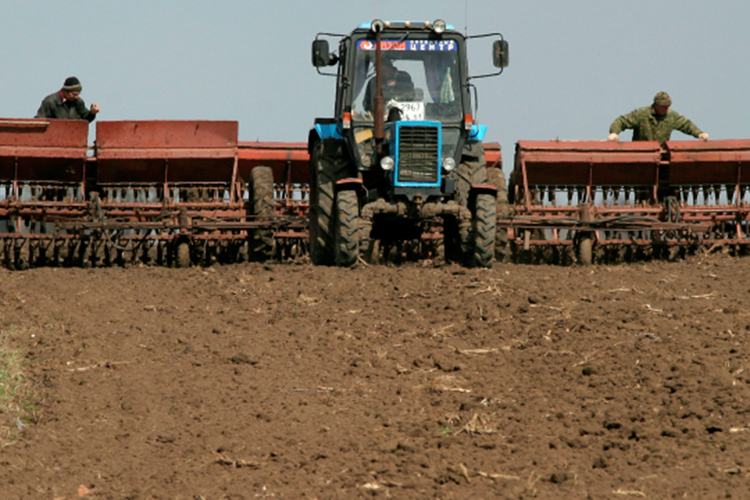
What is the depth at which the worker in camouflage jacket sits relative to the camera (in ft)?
50.1

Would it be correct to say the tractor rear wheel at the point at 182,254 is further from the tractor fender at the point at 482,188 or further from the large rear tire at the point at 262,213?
the tractor fender at the point at 482,188

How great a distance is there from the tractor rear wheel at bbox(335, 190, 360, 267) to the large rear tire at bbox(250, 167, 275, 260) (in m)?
2.22

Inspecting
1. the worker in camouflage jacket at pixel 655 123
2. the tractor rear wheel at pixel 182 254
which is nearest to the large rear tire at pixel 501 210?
the worker in camouflage jacket at pixel 655 123

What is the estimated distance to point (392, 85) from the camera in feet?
36.2

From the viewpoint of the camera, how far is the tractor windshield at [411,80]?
36.2ft

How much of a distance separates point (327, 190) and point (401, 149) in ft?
3.51

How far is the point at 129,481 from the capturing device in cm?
606

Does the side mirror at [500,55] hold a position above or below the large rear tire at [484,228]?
above

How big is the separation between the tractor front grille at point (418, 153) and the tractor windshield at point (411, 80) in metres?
0.36

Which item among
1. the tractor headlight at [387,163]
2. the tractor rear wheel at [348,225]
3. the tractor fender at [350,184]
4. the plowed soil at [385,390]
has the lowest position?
the plowed soil at [385,390]

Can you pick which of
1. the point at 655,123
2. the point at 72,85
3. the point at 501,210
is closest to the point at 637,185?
the point at 655,123

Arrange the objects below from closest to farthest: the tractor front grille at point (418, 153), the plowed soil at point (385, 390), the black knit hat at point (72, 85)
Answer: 1. the plowed soil at point (385, 390)
2. the tractor front grille at point (418, 153)
3. the black knit hat at point (72, 85)

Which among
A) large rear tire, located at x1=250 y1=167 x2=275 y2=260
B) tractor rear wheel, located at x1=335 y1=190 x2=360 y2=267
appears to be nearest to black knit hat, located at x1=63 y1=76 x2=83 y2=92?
large rear tire, located at x1=250 y1=167 x2=275 y2=260

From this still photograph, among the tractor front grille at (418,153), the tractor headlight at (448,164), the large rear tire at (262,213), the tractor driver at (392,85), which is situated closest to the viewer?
the tractor front grille at (418,153)
